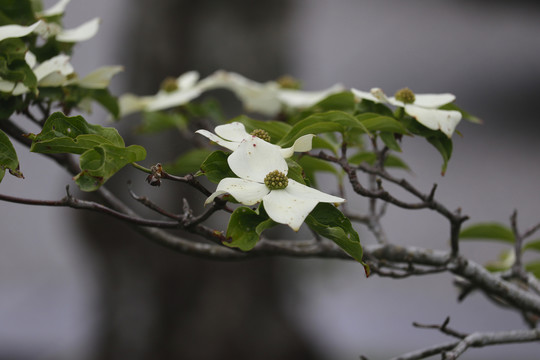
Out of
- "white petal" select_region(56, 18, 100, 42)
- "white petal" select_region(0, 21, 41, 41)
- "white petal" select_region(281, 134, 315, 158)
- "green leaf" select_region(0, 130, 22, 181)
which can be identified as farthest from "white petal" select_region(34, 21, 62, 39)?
"white petal" select_region(281, 134, 315, 158)

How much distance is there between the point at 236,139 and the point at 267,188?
0.06 metres

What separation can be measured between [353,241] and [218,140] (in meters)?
0.13

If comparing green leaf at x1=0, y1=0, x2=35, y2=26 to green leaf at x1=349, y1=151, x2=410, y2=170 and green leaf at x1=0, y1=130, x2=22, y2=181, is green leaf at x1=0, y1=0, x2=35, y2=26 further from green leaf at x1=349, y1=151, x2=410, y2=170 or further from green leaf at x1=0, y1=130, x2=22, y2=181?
green leaf at x1=349, y1=151, x2=410, y2=170

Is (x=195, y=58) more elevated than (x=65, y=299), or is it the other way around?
(x=195, y=58)

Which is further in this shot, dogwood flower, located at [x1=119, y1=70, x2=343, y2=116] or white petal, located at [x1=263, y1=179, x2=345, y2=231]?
dogwood flower, located at [x1=119, y1=70, x2=343, y2=116]

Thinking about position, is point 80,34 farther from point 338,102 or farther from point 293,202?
point 293,202

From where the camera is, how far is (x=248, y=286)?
183 centimetres

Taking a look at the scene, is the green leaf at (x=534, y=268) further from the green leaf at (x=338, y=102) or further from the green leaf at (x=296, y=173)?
the green leaf at (x=296, y=173)

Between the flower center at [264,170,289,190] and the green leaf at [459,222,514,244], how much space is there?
0.42m

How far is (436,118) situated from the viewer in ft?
1.87

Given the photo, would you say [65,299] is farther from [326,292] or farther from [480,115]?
[480,115]

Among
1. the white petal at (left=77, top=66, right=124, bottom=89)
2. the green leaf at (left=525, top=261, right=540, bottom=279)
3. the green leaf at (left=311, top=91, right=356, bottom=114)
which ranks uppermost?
the green leaf at (left=311, top=91, right=356, bottom=114)

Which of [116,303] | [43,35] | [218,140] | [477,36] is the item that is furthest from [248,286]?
[477,36]

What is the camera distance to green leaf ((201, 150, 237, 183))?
1.51 feet
